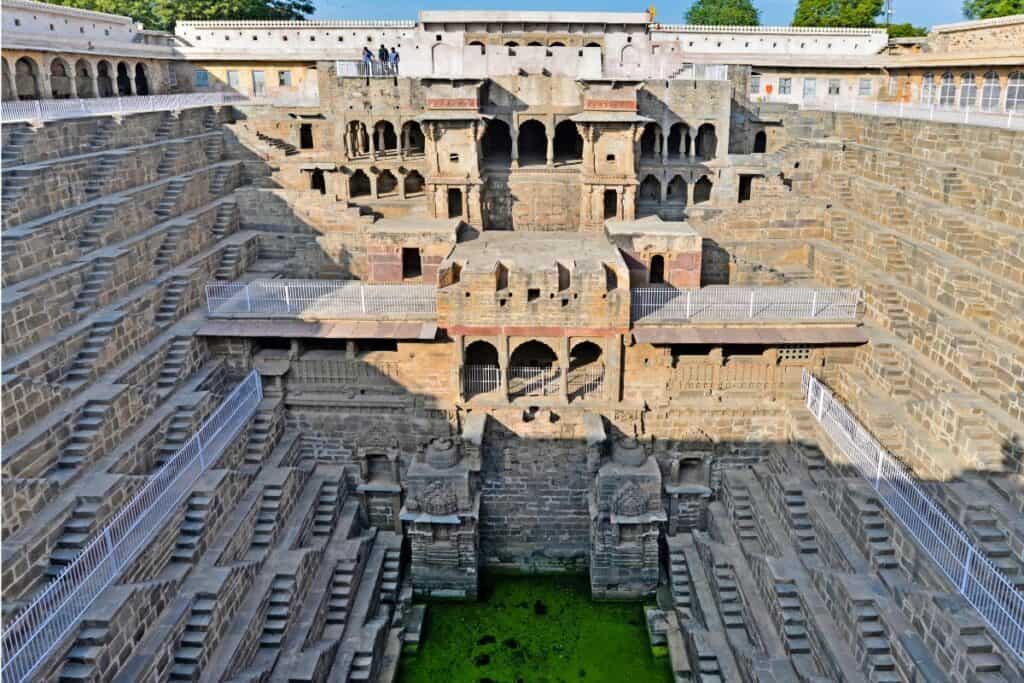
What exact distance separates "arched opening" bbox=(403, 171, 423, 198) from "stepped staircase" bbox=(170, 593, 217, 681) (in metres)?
20.1

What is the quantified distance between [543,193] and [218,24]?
24.2m

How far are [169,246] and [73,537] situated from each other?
10.4m

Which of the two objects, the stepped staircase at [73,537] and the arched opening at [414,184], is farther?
the arched opening at [414,184]

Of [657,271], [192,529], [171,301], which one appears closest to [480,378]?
[657,271]

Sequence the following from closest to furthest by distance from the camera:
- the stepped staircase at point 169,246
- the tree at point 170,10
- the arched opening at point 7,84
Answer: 1. the stepped staircase at point 169,246
2. the arched opening at point 7,84
3. the tree at point 170,10

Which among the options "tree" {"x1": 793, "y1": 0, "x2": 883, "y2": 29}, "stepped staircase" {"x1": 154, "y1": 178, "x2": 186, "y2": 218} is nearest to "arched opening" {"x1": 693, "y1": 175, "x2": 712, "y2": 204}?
"stepped staircase" {"x1": 154, "y1": 178, "x2": 186, "y2": 218}

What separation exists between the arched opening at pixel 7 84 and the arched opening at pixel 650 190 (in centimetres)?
2407

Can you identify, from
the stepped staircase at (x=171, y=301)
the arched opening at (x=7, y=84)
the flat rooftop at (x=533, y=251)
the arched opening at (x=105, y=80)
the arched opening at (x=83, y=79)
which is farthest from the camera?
the arched opening at (x=105, y=80)

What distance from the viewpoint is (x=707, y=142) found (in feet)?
101

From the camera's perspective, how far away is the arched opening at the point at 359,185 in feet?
102

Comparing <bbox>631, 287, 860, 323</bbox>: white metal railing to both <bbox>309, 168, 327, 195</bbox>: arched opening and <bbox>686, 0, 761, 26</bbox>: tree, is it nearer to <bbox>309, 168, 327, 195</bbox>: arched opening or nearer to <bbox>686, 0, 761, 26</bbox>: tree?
<bbox>309, 168, 327, 195</bbox>: arched opening

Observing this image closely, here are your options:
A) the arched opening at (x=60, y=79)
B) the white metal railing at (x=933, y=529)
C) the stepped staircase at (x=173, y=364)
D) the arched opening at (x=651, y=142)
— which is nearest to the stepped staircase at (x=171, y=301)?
the stepped staircase at (x=173, y=364)

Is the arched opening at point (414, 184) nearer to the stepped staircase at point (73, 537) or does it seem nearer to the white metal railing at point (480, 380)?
the white metal railing at point (480, 380)

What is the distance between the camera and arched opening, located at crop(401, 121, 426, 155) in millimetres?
30672
